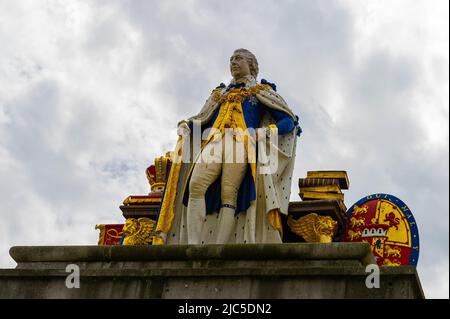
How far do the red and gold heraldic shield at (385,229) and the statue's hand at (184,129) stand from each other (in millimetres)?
3134

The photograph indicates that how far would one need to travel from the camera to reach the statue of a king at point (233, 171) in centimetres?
1558

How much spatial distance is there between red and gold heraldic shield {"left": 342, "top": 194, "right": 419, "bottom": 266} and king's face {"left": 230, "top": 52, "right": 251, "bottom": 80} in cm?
305

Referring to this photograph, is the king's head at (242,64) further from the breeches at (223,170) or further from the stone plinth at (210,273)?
the stone plinth at (210,273)

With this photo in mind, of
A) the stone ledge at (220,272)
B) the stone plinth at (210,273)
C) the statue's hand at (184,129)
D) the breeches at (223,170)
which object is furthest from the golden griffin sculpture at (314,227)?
the stone ledge at (220,272)

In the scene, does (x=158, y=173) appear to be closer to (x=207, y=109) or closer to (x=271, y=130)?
(x=207, y=109)

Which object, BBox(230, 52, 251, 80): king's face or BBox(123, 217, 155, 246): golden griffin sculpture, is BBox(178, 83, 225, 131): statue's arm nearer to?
BBox(230, 52, 251, 80): king's face

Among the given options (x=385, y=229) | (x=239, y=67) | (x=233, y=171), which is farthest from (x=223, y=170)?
(x=385, y=229)

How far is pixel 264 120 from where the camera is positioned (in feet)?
55.9

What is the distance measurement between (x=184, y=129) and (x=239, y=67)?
59.2 inches
